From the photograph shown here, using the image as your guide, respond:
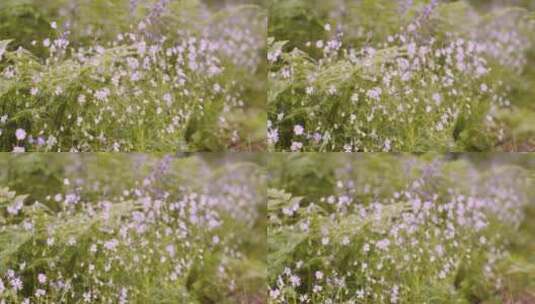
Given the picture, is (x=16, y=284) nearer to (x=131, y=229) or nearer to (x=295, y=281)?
(x=131, y=229)

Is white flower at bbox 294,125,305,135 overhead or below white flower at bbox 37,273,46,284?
overhead

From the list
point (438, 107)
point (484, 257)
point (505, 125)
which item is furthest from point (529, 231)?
point (438, 107)

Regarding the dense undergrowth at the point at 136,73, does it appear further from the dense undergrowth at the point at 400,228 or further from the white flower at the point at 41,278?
the white flower at the point at 41,278

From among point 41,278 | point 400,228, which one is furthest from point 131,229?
point 400,228

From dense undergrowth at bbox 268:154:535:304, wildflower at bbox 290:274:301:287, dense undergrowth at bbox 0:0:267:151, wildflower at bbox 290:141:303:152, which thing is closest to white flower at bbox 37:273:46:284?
dense undergrowth at bbox 0:0:267:151

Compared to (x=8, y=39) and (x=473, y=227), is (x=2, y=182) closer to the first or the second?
(x=8, y=39)

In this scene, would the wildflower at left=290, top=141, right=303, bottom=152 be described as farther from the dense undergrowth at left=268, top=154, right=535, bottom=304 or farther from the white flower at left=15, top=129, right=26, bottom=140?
the white flower at left=15, top=129, right=26, bottom=140

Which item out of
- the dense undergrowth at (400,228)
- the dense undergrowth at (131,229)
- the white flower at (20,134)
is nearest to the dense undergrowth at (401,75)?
the dense undergrowth at (400,228)
